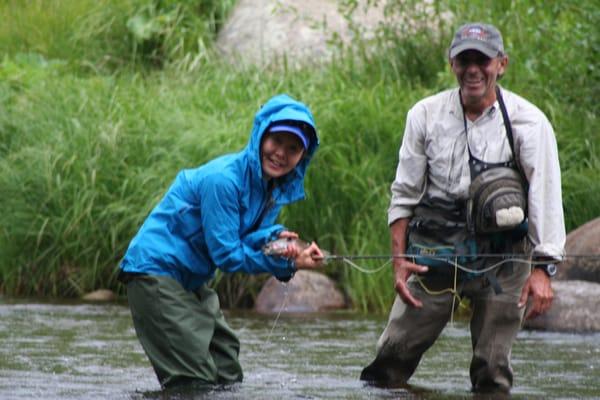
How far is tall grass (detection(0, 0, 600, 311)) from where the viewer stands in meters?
10.8

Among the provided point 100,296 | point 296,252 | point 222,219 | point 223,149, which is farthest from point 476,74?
point 100,296

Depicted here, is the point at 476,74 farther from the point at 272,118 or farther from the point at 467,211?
the point at 272,118

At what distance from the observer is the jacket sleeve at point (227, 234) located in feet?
18.7

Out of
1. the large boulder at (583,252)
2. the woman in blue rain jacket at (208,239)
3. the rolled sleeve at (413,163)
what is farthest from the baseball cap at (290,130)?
the large boulder at (583,252)

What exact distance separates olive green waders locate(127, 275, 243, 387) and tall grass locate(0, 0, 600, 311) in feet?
14.1

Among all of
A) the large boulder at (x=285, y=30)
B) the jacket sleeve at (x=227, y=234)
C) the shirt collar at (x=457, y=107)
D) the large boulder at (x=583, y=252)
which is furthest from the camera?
the large boulder at (x=285, y=30)

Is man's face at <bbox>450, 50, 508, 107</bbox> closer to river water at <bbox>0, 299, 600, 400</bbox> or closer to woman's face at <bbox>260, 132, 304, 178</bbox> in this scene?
woman's face at <bbox>260, 132, 304, 178</bbox>

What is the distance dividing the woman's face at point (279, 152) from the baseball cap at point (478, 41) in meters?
0.73

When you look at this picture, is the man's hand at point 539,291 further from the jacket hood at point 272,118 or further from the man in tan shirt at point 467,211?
the jacket hood at point 272,118

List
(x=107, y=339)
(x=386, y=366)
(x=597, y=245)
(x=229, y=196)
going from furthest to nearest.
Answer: (x=597, y=245), (x=107, y=339), (x=386, y=366), (x=229, y=196)

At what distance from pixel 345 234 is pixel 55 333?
8.57ft

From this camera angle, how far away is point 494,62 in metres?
5.91

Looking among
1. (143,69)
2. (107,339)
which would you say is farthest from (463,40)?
(143,69)

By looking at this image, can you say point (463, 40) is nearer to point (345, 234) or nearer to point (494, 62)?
point (494, 62)
